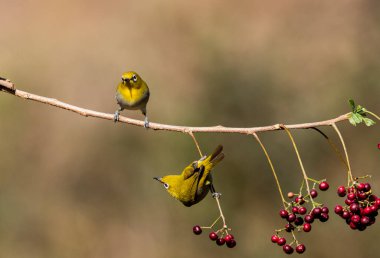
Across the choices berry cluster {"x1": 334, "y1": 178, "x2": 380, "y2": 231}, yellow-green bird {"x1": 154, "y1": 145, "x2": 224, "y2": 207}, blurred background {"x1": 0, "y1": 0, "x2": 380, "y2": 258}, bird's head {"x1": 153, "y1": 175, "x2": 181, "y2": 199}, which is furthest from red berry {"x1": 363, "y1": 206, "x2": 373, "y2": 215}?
blurred background {"x1": 0, "y1": 0, "x2": 380, "y2": 258}

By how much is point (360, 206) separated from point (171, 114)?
27.0 feet

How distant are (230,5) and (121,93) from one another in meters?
11.2

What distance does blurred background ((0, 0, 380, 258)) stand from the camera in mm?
9719

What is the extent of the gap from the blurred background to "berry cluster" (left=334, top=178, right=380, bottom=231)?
18.9ft

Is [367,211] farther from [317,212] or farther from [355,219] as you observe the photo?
[317,212]

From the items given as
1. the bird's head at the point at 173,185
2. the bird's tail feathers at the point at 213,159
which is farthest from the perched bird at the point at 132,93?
the bird's tail feathers at the point at 213,159

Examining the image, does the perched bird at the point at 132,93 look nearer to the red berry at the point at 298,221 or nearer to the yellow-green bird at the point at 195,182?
the yellow-green bird at the point at 195,182

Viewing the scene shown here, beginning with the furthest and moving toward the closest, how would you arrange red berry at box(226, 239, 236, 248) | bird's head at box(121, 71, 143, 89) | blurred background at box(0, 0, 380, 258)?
blurred background at box(0, 0, 380, 258)
bird's head at box(121, 71, 143, 89)
red berry at box(226, 239, 236, 248)

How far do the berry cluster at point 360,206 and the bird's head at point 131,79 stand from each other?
2248mm

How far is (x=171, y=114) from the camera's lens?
440 inches

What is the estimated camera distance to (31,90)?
491 inches

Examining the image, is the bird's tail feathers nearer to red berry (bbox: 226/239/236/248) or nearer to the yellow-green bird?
the yellow-green bird

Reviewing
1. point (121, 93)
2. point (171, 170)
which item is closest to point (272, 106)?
point (171, 170)

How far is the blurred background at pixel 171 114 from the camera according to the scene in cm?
972
